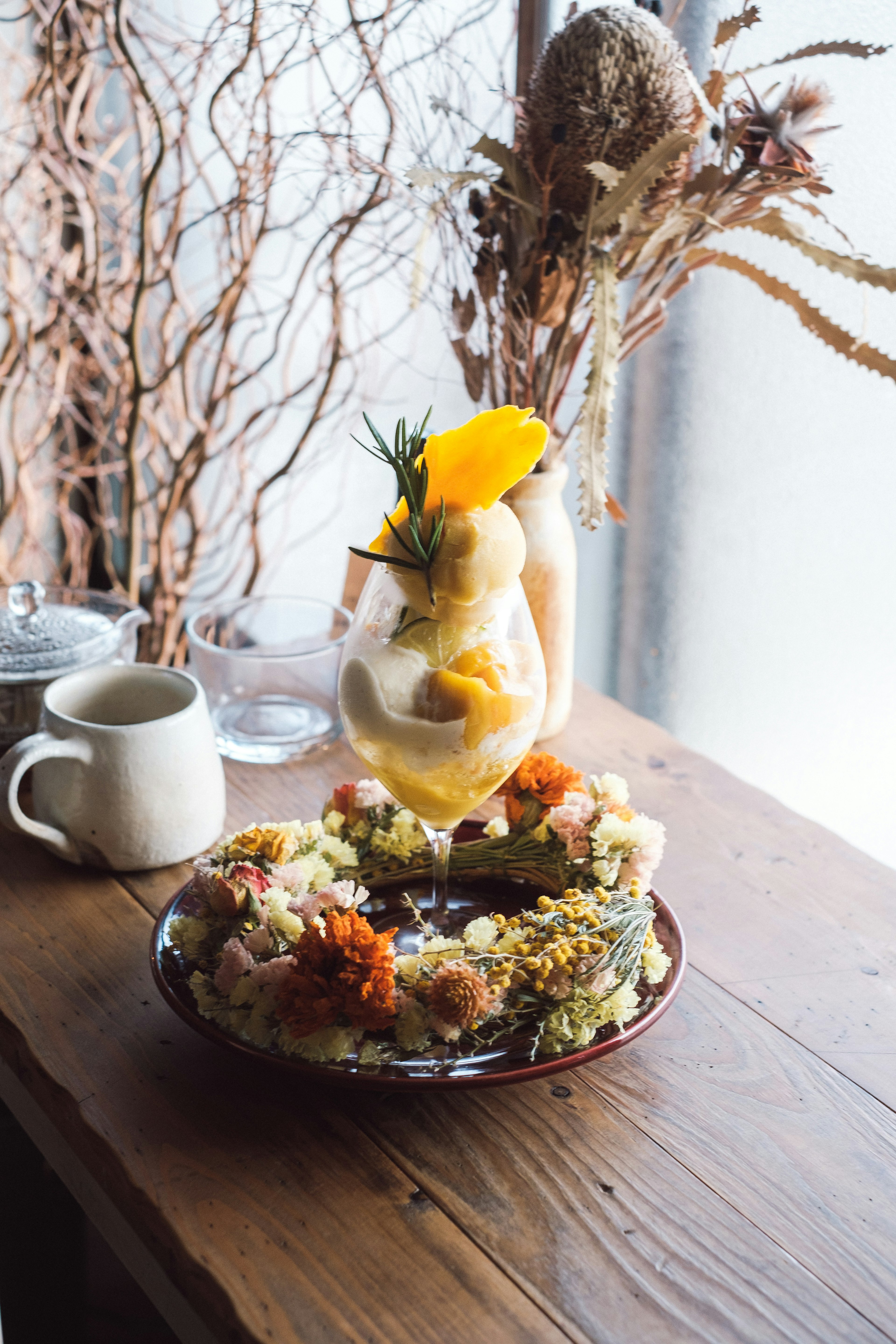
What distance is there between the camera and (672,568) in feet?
5.13

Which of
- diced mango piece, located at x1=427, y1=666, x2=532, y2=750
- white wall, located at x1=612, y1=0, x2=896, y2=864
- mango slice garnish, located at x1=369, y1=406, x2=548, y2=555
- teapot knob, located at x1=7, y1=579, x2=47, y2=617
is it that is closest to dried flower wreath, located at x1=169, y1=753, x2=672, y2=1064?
diced mango piece, located at x1=427, y1=666, x2=532, y2=750

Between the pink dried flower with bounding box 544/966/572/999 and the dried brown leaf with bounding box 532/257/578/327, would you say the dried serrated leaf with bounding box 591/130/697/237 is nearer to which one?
the dried brown leaf with bounding box 532/257/578/327

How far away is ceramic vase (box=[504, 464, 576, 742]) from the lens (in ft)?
3.22

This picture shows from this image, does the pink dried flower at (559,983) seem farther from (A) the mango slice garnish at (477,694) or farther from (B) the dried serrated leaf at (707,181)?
(B) the dried serrated leaf at (707,181)

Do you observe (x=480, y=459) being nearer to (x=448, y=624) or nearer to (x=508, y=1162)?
(x=448, y=624)

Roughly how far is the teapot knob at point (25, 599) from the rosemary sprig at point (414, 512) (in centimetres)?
47

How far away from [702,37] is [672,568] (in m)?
0.65

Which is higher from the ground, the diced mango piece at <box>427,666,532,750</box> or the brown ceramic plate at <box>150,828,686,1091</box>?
the diced mango piece at <box>427,666,532,750</box>

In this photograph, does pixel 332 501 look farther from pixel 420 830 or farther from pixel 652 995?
pixel 652 995

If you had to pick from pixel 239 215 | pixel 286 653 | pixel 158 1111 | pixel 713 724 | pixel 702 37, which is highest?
pixel 702 37

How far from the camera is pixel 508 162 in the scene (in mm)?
899

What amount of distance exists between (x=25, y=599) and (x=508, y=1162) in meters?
0.63

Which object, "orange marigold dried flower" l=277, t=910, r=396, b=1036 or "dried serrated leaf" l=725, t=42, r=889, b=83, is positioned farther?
"dried serrated leaf" l=725, t=42, r=889, b=83

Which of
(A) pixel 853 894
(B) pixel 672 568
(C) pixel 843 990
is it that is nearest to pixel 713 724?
(B) pixel 672 568
